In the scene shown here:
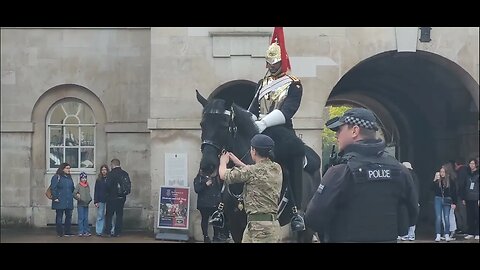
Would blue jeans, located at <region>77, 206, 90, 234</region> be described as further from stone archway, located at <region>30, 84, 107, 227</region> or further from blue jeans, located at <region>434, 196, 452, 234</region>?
blue jeans, located at <region>434, 196, 452, 234</region>

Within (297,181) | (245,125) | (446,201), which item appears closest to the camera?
(245,125)

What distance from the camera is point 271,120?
7.62 m

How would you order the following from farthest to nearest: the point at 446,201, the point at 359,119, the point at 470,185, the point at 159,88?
the point at 446,201, the point at 159,88, the point at 470,185, the point at 359,119

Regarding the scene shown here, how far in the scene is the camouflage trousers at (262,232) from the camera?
6.40 metres

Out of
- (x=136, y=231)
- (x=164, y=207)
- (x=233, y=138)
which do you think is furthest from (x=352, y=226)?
(x=136, y=231)

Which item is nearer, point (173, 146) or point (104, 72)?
point (173, 146)

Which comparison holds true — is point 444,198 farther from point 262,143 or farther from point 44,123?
point 262,143

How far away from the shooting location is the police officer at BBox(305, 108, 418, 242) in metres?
5.20

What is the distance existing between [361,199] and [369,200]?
6 centimetres

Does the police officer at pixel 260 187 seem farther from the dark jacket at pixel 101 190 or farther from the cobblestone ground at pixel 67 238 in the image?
the dark jacket at pixel 101 190

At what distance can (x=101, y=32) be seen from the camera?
15.2 meters

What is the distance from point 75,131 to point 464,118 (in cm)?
753

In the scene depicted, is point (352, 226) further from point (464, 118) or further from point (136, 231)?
point (464, 118)

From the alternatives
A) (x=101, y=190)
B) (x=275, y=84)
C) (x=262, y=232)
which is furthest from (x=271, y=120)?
(x=101, y=190)
